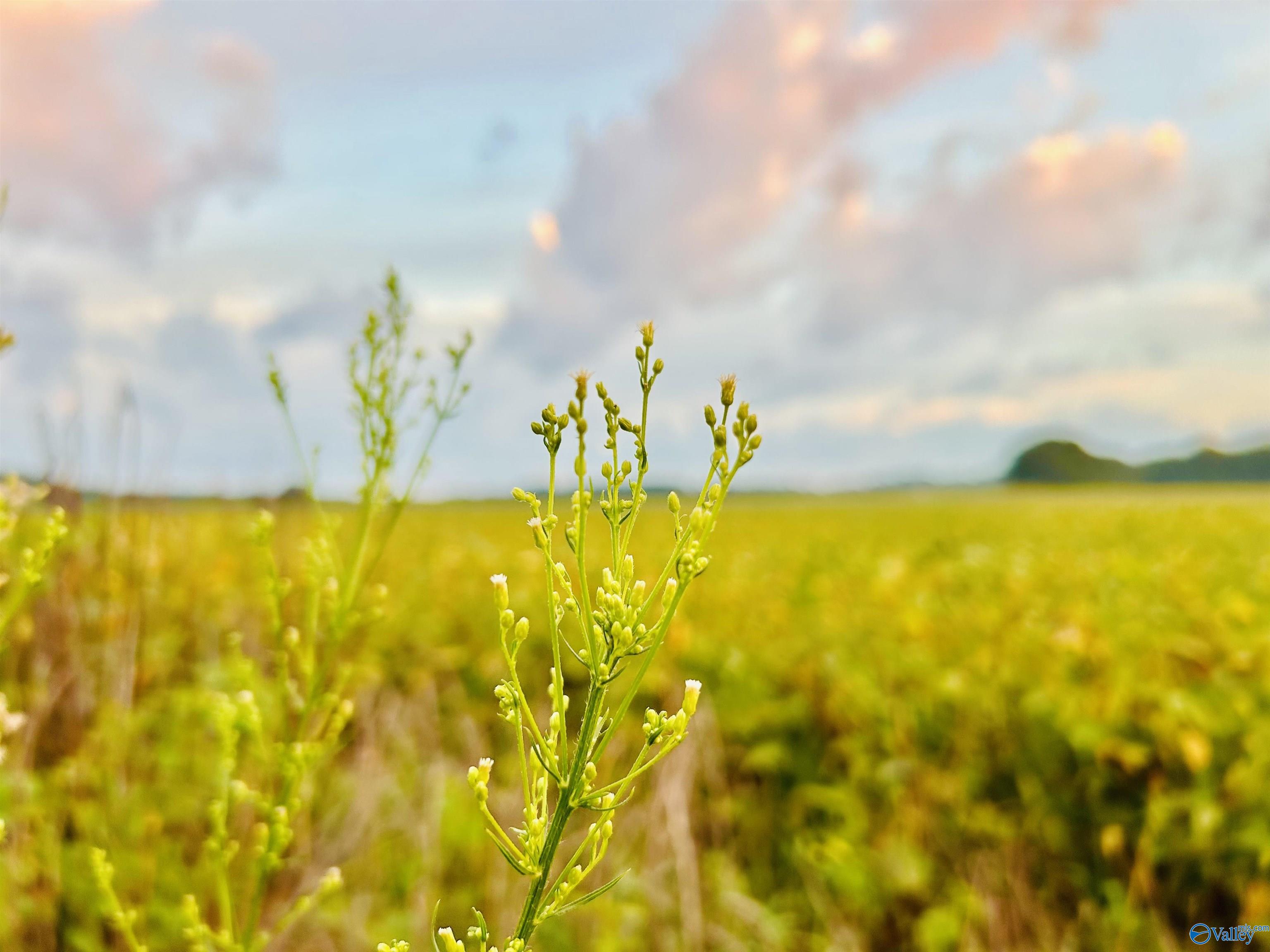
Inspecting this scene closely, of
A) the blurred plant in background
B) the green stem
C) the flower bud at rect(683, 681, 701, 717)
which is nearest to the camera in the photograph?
the green stem

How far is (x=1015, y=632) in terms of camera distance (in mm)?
4621

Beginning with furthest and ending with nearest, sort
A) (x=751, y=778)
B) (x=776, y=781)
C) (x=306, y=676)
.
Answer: (x=751, y=778), (x=776, y=781), (x=306, y=676)

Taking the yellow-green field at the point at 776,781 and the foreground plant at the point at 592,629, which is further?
the yellow-green field at the point at 776,781

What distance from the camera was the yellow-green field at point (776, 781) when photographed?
3730mm

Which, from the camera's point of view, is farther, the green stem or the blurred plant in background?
the blurred plant in background

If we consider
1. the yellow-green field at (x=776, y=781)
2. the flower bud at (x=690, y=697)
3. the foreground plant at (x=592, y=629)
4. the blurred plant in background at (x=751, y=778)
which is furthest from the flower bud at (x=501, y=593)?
the yellow-green field at (x=776, y=781)

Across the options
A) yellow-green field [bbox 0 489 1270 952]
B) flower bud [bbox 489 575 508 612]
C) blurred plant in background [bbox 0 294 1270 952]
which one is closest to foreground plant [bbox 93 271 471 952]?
flower bud [bbox 489 575 508 612]

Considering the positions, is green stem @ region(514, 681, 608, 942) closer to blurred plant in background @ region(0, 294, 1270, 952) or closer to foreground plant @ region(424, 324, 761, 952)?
foreground plant @ region(424, 324, 761, 952)

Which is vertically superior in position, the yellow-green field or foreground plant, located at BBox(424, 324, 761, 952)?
foreground plant, located at BBox(424, 324, 761, 952)

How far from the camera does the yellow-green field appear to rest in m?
3.73

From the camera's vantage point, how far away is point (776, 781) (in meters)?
4.57

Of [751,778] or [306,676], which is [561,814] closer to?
[306,676]

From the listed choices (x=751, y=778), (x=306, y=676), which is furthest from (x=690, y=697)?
(x=751, y=778)

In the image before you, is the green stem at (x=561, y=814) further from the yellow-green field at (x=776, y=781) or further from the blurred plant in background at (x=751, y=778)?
the yellow-green field at (x=776, y=781)
